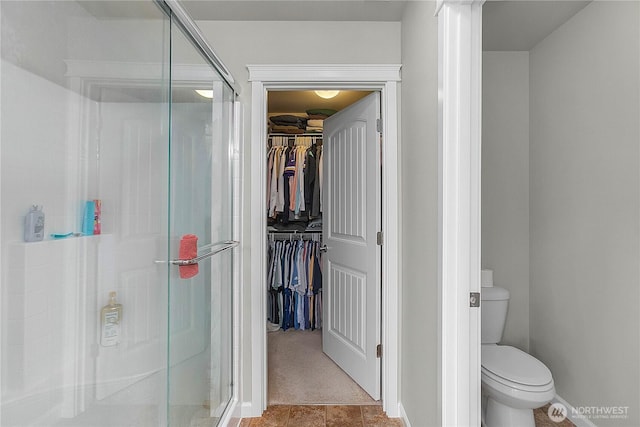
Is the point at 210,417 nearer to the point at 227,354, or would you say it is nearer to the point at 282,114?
the point at 227,354

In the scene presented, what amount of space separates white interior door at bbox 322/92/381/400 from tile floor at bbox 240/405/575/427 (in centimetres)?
17

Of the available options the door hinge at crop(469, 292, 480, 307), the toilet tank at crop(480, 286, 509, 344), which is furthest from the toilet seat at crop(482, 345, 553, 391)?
the door hinge at crop(469, 292, 480, 307)

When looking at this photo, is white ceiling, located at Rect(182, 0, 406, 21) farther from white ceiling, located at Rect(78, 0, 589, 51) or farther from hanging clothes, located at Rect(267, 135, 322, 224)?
hanging clothes, located at Rect(267, 135, 322, 224)

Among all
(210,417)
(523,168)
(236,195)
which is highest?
(523,168)

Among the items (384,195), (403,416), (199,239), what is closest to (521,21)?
(384,195)

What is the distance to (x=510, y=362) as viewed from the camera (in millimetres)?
1839

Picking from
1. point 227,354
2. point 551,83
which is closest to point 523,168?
point 551,83

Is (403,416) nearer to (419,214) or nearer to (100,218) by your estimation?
(419,214)

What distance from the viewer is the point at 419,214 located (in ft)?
5.69

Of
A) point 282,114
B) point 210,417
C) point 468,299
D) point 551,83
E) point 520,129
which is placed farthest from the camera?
point 282,114

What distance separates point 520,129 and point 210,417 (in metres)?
2.55

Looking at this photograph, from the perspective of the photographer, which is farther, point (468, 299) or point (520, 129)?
point (520, 129)

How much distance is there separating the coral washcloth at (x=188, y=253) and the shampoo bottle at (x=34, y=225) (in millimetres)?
472

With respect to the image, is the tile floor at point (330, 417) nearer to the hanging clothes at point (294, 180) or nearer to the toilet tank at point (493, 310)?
the toilet tank at point (493, 310)
